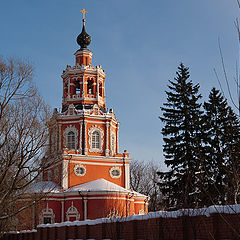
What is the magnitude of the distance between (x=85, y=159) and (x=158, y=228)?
77.7 feet

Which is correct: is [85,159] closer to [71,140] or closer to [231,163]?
[71,140]

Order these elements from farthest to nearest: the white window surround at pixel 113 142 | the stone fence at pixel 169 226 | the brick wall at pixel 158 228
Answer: the white window surround at pixel 113 142
the brick wall at pixel 158 228
the stone fence at pixel 169 226

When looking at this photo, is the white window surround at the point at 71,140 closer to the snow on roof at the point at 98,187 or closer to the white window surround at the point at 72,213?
the snow on roof at the point at 98,187

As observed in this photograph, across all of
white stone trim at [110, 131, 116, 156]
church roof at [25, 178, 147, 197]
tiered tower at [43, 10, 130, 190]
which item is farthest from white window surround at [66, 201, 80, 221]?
white stone trim at [110, 131, 116, 156]

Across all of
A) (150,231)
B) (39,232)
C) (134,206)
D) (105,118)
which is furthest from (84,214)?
(150,231)

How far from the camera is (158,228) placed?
9820 mm

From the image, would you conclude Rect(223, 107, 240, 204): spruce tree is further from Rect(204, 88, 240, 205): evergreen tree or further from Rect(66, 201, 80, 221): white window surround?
Rect(66, 201, 80, 221): white window surround

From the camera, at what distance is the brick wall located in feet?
25.5

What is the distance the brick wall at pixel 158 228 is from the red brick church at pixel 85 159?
1401 cm

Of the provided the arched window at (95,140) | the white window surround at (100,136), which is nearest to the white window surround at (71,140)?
the white window surround at (100,136)

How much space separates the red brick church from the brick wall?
1401cm

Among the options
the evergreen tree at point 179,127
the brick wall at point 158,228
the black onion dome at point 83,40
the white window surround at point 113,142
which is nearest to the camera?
the brick wall at point 158,228

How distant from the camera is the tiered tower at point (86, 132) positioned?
3306 cm

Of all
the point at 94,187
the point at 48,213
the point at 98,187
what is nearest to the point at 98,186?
the point at 98,187
